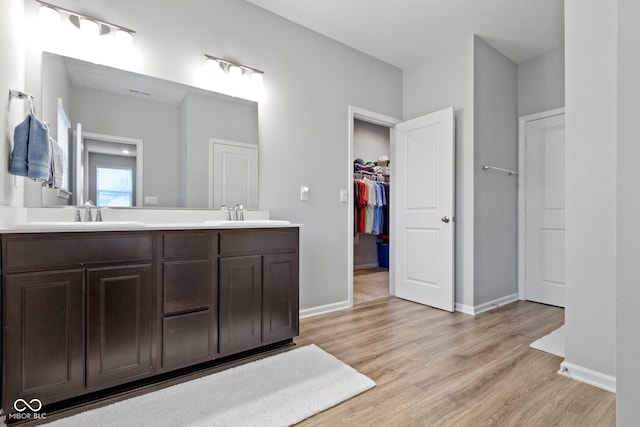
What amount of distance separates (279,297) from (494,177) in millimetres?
2650

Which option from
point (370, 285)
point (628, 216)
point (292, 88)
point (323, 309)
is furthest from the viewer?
point (370, 285)

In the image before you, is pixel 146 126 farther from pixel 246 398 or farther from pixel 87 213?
pixel 246 398

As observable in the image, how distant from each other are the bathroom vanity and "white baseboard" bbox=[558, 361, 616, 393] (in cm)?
178

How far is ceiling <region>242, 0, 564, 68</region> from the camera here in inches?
105

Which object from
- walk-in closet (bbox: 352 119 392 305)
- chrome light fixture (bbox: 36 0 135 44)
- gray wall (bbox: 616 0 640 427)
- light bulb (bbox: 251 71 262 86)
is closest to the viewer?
gray wall (bbox: 616 0 640 427)

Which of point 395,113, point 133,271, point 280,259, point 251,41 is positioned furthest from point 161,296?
point 395,113

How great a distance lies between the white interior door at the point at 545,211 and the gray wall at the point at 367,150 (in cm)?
231

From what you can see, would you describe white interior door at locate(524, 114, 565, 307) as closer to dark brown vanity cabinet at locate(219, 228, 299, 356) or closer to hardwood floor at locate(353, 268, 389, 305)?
hardwood floor at locate(353, 268, 389, 305)

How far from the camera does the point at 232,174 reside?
2.54 m

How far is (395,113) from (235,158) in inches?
82.8

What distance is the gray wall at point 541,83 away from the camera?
3.35 m

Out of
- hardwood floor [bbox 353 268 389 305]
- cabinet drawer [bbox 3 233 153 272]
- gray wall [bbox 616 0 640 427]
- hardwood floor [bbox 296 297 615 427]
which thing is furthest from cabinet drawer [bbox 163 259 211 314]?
hardwood floor [bbox 353 268 389 305]

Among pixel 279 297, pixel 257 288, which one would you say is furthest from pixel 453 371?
pixel 257 288

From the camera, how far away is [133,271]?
1.66 metres
